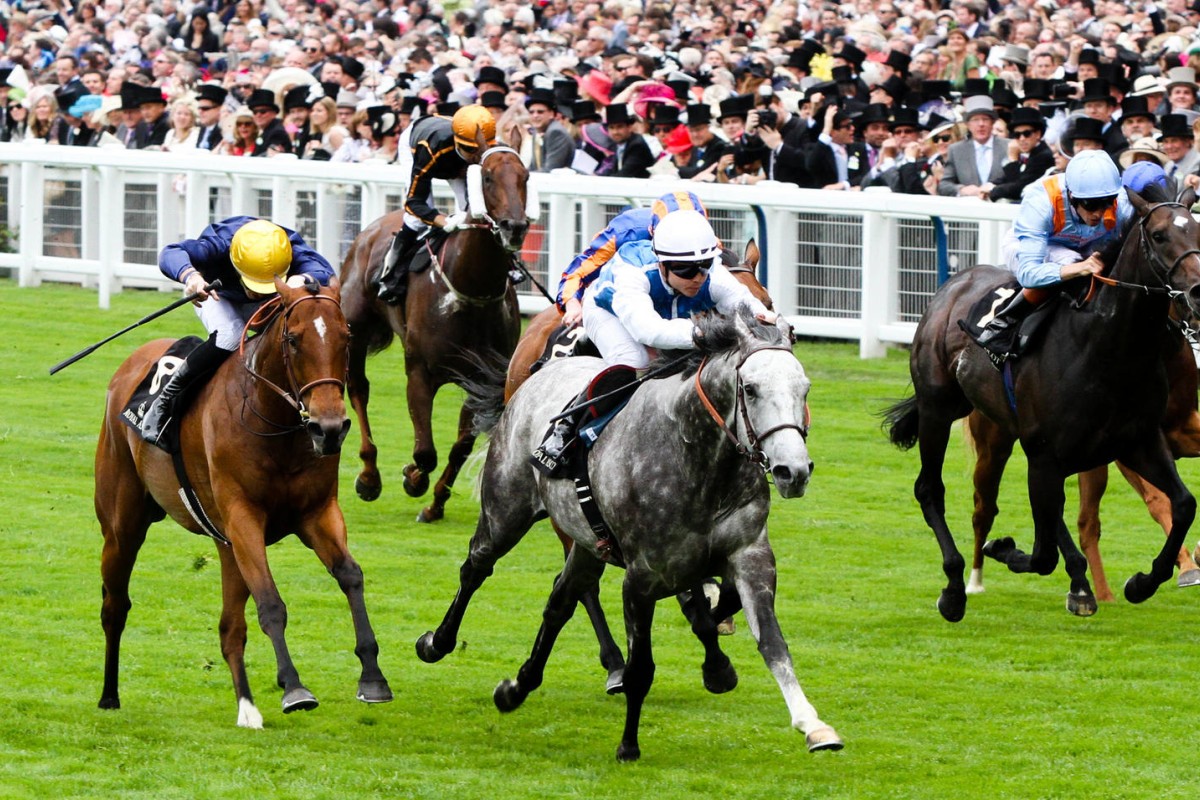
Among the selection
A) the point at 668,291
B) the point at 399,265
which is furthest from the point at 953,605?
the point at 399,265

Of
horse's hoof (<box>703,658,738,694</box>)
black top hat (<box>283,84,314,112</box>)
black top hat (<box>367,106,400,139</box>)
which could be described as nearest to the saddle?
horse's hoof (<box>703,658,738,694</box>)

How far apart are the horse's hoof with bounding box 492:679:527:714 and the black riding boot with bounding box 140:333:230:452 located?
1.43m

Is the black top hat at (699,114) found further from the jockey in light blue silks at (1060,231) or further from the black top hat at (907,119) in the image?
the jockey in light blue silks at (1060,231)

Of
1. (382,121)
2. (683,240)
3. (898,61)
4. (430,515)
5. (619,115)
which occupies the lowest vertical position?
(430,515)

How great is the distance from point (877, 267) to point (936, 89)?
9.40 ft

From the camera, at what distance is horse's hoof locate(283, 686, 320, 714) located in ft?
21.6

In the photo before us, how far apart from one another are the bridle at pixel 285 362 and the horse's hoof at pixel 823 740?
1.99 meters

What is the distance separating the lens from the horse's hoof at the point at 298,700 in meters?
6.57

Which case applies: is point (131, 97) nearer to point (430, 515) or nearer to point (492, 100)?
point (492, 100)

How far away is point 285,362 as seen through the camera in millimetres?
6914

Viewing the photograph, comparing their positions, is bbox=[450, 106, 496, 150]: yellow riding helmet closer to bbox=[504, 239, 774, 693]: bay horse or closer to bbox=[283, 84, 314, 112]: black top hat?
bbox=[504, 239, 774, 693]: bay horse

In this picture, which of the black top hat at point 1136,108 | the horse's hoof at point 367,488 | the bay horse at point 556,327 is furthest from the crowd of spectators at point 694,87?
the bay horse at point 556,327

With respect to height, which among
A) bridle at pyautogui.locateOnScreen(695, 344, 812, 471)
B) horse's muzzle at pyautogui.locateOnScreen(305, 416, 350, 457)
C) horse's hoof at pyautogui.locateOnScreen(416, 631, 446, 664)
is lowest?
horse's hoof at pyautogui.locateOnScreen(416, 631, 446, 664)

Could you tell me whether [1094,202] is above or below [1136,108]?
below
